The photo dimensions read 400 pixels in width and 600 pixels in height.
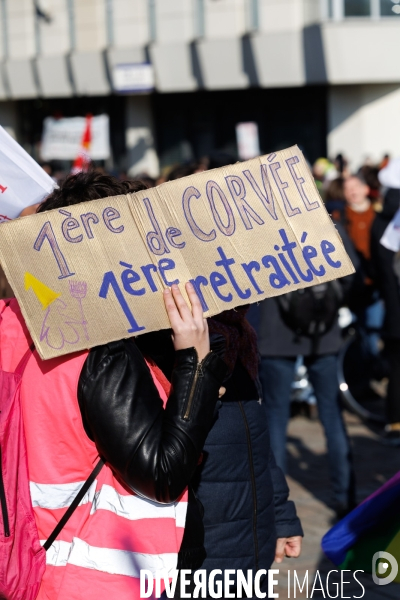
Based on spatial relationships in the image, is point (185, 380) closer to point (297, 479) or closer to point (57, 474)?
point (57, 474)

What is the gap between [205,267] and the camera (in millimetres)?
2320

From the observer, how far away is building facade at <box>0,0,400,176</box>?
21141 mm

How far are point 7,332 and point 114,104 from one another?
24.4 meters

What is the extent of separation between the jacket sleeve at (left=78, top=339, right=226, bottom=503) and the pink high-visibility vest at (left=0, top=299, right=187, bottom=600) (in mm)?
46

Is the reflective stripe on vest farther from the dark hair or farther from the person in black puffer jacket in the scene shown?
the dark hair

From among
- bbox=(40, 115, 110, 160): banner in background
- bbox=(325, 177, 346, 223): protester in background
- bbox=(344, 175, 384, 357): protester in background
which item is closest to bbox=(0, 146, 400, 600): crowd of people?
bbox=(344, 175, 384, 357): protester in background

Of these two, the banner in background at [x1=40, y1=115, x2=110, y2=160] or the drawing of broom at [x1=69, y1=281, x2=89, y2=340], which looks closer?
the drawing of broom at [x1=69, y1=281, x2=89, y2=340]

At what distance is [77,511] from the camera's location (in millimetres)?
2191

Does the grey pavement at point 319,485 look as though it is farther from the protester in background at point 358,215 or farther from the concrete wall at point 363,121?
Answer: the concrete wall at point 363,121

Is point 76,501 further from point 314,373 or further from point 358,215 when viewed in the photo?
point 358,215

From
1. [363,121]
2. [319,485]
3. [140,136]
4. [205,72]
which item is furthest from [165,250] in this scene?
[140,136]

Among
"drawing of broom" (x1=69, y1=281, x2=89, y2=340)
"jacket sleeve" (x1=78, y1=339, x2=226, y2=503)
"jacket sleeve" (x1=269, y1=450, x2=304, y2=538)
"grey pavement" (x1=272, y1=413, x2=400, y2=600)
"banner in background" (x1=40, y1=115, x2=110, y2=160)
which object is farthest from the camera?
"banner in background" (x1=40, y1=115, x2=110, y2=160)

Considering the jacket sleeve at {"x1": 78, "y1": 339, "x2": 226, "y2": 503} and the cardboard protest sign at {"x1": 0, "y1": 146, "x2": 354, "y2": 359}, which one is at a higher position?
the cardboard protest sign at {"x1": 0, "y1": 146, "x2": 354, "y2": 359}

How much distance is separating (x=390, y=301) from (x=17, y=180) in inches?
185
